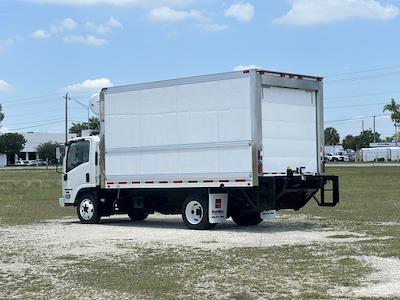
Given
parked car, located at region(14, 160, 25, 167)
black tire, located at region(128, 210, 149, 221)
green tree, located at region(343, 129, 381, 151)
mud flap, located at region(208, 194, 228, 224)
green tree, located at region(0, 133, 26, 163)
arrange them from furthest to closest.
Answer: green tree, located at region(343, 129, 381, 151), green tree, located at region(0, 133, 26, 163), parked car, located at region(14, 160, 25, 167), black tire, located at region(128, 210, 149, 221), mud flap, located at region(208, 194, 228, 224)

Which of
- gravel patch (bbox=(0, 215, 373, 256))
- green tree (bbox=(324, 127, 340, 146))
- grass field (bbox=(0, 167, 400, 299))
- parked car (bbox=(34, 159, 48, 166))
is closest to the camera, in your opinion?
grass field (bbox=(0, 167, 400, 299))

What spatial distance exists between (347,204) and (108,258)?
14.1 meters

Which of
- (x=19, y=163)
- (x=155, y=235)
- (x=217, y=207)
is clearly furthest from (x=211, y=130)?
(x=19, y=163)

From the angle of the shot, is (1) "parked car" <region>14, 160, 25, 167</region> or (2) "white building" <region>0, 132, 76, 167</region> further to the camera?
(2) "white building" <region>0, 132, 76, 167</region>

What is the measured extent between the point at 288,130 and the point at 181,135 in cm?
262

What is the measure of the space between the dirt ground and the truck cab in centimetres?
94

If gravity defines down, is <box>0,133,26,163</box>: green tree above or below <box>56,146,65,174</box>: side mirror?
above

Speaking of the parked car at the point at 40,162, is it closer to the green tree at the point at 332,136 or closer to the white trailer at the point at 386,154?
the white trailer at the point at 386,154

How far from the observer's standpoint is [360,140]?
531ft

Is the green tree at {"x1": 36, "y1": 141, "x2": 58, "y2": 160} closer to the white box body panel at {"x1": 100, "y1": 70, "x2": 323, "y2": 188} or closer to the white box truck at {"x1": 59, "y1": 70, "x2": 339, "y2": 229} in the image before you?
the white box truck at {"x1": 59, "y1": 70, "x2": 339, "y2": 229}

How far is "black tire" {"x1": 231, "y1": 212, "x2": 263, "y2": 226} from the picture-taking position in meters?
17.8

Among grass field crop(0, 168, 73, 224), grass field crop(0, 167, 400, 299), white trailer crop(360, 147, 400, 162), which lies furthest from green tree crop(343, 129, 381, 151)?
grass field crop(0, 167, 400, 299)

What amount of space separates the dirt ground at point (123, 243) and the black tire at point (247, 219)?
0.64 feet

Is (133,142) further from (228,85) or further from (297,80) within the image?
Result: (297,80)
